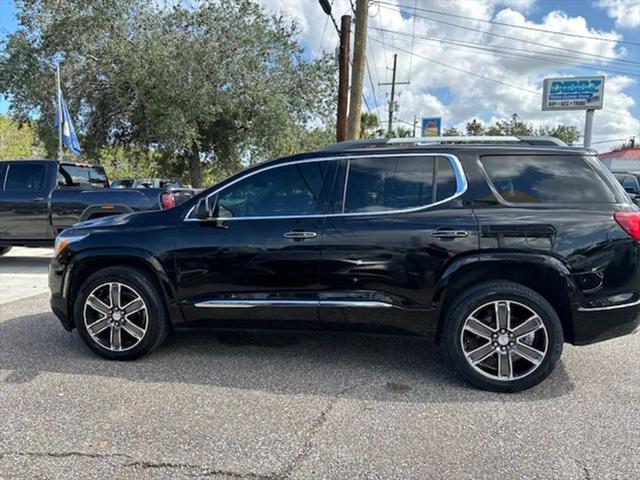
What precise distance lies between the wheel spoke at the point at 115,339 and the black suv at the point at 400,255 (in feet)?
0.05

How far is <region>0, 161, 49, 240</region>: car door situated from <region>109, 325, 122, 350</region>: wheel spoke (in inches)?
207

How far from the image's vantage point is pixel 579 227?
11.2 ft

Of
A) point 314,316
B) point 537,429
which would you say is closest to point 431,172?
point 314,316

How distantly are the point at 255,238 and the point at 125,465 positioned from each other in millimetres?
1820

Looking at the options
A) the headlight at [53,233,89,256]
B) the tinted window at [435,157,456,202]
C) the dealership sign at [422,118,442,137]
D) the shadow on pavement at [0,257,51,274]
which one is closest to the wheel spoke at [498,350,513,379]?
the tinted window at [435,157,456,202]

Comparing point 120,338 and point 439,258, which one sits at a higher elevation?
point 439,258

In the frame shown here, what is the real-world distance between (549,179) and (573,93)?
18989 mm

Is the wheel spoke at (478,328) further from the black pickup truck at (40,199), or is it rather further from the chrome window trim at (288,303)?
the black pickup truck at (40,199)

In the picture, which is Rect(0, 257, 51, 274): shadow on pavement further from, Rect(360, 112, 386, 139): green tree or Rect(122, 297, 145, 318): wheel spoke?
Rect(360, 112, 386, 139): green tree

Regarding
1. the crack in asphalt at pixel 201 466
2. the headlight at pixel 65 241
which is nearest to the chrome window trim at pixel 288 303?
the crack in asphalt at pixel 201 466

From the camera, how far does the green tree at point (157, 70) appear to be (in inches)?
696

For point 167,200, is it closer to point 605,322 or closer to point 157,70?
point 605,322

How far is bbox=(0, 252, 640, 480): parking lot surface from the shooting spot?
8.73 feet

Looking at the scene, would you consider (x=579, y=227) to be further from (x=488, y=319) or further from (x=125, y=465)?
(x=125, y=465)
